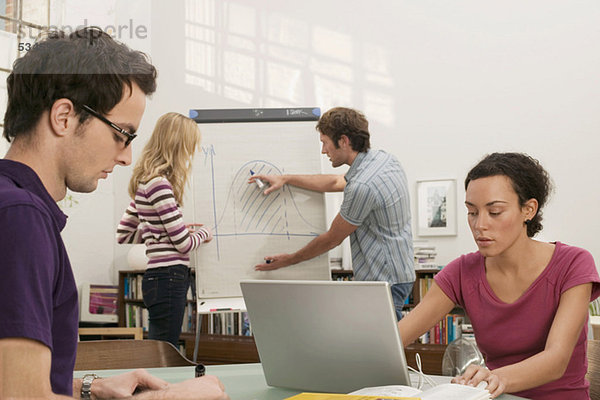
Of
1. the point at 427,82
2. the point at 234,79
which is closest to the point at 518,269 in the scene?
the point at 427,82

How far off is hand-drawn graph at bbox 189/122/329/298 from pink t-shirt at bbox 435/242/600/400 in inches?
63.4

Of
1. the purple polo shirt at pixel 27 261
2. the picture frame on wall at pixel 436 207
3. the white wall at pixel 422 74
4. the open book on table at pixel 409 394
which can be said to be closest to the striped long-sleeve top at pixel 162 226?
the open book on table at pixel 409 394

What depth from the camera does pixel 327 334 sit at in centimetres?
115

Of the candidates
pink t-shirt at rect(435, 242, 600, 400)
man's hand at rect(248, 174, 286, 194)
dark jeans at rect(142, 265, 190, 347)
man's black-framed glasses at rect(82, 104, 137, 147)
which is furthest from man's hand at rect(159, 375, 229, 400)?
man's hand at rect(248, 174, 286, 194)

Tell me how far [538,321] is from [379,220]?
4.33 feet

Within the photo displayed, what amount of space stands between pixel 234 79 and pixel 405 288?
9.60 ft

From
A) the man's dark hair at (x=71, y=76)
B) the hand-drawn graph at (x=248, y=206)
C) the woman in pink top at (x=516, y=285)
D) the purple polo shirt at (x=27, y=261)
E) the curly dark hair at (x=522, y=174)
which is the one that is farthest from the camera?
the hand-drawn graph at (x=248, y=206)

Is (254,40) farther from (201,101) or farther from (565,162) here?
(565,162)

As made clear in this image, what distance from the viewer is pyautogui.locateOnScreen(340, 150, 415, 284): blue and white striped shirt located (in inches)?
108

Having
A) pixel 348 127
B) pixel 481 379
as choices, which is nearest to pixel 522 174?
pixel 481 379

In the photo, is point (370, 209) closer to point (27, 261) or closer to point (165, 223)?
point (165, 223)

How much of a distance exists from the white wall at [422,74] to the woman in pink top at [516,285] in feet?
9.31

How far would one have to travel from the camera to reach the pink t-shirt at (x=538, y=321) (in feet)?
4.76

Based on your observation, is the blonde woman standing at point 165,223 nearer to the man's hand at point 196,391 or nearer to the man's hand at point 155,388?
the man's hand at point 155,388
